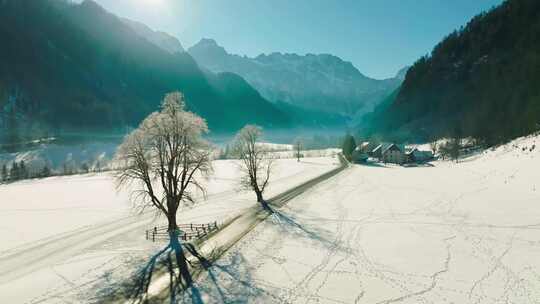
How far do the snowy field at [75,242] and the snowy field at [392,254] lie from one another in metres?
7.43

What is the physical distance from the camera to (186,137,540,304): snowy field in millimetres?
16797

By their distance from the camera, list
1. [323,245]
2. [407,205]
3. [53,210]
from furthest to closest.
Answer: [53,210]
[407,205]
[323,245]

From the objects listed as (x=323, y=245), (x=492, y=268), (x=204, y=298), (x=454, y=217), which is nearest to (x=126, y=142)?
(x=204, y=298)

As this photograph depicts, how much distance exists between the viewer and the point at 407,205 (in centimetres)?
3891

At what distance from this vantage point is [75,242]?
93.3 feet

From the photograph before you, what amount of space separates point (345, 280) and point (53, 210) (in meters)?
47.3

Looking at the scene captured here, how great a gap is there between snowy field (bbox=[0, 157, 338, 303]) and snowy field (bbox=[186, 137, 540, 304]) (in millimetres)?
7434

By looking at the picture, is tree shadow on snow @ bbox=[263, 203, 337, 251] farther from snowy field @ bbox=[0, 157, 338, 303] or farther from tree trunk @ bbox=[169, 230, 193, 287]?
tree trunk @ bbox=[169, 230, 193, 287]

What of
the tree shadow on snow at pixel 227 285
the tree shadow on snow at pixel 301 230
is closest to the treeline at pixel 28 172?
the tree shadow on snow at pixel 301 230

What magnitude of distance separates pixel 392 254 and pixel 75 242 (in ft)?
95.6

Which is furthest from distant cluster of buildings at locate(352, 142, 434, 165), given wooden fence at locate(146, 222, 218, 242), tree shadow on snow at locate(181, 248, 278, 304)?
tree shadow on snow at locate(181, 248, 278, 304)

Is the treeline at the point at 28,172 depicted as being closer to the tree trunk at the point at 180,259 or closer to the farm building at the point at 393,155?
the farm building at the point at 393,155

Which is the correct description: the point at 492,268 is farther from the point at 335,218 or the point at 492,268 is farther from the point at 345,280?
the point at 335,218

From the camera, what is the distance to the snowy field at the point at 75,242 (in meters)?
18.6
